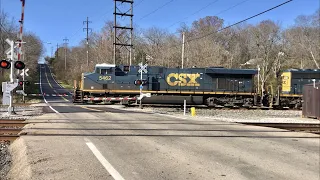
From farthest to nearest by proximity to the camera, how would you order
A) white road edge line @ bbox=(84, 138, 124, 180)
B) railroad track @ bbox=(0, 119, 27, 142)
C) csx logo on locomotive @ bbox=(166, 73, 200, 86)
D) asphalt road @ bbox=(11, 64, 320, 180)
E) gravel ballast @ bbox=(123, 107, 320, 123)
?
csx logo on locomotive @ bbox=(166, 73, 200, 86) → gravel ballast @ bbox=(123, 107, 320, 123) → railroad track @ bbox=(0, 119, 27, 142) → asphalt road @ bbox=(11, 64, 320, 180) → white road edge line @ bbox=(84, 138, 124, 180)

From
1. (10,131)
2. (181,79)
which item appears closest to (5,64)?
(10,131)

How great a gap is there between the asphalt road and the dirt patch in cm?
25

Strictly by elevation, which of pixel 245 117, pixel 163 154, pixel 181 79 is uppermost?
pixel 181 79

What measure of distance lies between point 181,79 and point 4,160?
2127 cm

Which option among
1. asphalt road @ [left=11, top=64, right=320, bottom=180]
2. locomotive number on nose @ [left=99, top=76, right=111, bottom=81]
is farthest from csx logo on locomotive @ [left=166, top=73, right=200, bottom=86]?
asphalt road @ [left=11, top=64, right=320, bottom=180]

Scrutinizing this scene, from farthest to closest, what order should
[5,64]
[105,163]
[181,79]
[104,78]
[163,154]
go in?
[181,79]
[104,78]
[5,64]
[163,154]
[105,163]

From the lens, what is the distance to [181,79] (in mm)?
27203

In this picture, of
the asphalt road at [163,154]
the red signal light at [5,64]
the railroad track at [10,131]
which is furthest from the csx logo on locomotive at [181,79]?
the asphalt road at [163,154]

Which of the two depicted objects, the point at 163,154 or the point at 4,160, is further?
the point at 163,154

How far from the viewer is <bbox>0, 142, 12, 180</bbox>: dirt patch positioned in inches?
225

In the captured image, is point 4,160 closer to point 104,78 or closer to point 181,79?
point 104,78

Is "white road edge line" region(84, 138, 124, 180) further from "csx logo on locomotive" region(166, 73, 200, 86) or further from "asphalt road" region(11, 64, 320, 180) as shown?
"csx logo on locomotive" region(166, 73, 200, 86)

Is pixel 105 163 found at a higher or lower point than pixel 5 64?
lower

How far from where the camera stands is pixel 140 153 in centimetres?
701
